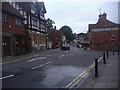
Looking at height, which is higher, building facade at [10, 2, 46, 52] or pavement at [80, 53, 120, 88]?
building facade at [10, 2, 46, 52]

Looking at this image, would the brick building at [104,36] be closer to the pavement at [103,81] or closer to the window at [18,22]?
the window at [18,22]

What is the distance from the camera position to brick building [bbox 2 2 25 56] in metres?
25.3

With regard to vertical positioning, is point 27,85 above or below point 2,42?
below

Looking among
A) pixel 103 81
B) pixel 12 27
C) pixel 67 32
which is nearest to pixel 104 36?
pixel 12 27

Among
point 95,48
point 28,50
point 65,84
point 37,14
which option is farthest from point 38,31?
point 65,84

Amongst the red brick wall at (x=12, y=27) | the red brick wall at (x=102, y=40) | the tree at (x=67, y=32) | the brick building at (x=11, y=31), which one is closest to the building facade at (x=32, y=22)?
the brick building at (x=11, y=31)

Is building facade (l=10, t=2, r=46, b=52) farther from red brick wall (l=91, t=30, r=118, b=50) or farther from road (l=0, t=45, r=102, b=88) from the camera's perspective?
road (l=0, t=45, r=102, b=88)

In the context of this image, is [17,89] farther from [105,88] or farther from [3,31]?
[3,31]

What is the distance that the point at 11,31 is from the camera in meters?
27.1

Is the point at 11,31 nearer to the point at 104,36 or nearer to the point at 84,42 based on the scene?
the point at 104,36

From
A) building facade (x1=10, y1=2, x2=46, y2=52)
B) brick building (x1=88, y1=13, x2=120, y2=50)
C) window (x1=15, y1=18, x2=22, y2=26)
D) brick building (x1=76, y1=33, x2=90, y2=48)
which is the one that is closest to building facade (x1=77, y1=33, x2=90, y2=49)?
brick building (x1=76, y1=33, x2=90, y2=48)

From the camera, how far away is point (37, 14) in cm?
4347

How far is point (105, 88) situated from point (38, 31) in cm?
3776

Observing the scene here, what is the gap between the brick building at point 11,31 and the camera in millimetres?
25266
